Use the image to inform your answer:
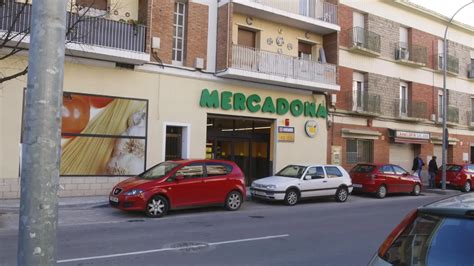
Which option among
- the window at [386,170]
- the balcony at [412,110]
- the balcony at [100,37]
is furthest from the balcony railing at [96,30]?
the balcony at [412,110]

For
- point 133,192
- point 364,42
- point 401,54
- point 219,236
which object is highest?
point 364,42

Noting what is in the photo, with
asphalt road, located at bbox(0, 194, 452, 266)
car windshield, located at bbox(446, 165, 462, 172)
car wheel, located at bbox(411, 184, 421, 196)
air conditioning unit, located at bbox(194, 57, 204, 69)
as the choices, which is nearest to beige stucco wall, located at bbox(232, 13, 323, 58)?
air conditioning unit, located at bbox(194, 57, 204, 69)

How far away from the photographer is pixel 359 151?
76.5 feet

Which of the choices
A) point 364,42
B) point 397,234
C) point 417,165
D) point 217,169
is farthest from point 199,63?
point 397,234

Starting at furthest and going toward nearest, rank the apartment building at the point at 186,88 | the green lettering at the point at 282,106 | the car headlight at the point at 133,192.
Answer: the green lettering at the point at 282,106 → the apartment building at the point at 186,88 → the car headlight at the point at 133,192

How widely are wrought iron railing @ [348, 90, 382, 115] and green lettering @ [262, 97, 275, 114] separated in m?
5.41

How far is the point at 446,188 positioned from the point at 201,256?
20417 millimetres

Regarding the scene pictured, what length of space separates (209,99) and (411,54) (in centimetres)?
1421

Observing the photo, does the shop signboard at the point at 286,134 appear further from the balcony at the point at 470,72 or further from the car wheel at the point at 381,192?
the balcony at the point at 470,72

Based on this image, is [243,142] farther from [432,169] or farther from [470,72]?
[470,72]

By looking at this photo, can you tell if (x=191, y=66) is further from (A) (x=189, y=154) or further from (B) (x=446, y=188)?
(B) (x=446, y=188)

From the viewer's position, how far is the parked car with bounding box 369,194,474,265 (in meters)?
2.86

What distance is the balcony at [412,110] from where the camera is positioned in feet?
82.9

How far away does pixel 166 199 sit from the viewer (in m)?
11.9
